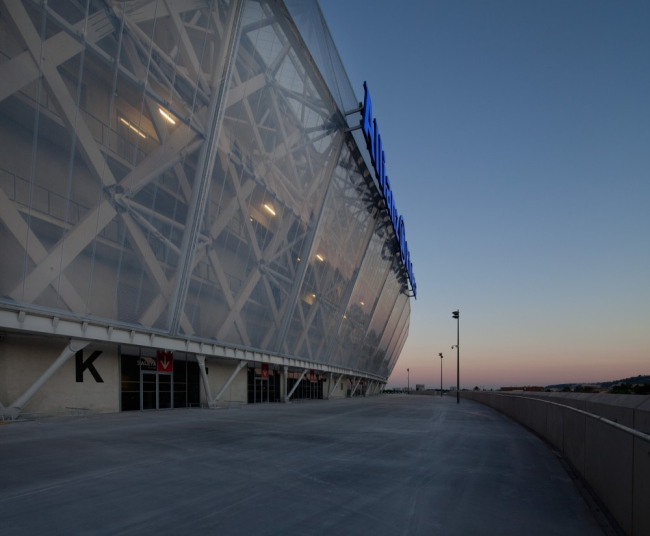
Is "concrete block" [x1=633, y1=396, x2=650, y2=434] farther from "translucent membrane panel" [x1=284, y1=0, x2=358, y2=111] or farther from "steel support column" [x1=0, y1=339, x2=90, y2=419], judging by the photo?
"translucent membrane panel" [x1=284, y1=0, x2=358, y2=111]

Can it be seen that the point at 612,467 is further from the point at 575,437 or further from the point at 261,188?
the point at 261,188

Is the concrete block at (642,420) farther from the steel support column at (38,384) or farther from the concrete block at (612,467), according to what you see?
the steel support column at (38,384)

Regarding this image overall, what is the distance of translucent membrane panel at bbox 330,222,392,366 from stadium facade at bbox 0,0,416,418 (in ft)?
37.7

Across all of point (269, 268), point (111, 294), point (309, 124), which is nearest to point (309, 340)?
point (269, 268)

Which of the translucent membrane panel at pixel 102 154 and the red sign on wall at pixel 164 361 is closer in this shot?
the translucent membrane panel at pixel 102 154

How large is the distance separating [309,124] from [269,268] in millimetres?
9072

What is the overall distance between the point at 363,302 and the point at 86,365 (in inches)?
1208

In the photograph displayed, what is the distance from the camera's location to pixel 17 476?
6426mm

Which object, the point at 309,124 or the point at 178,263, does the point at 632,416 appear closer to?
the point at 178,263

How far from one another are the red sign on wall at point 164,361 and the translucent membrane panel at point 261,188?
1.51 m

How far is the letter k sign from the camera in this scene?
1711 centimetres

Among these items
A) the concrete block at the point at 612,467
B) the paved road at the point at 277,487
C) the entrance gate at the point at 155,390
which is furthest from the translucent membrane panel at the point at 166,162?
the concrete block at the point at 612,467

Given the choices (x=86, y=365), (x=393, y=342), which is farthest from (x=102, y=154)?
(x=393, y=342)

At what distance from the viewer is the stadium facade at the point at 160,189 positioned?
44.1 ft
